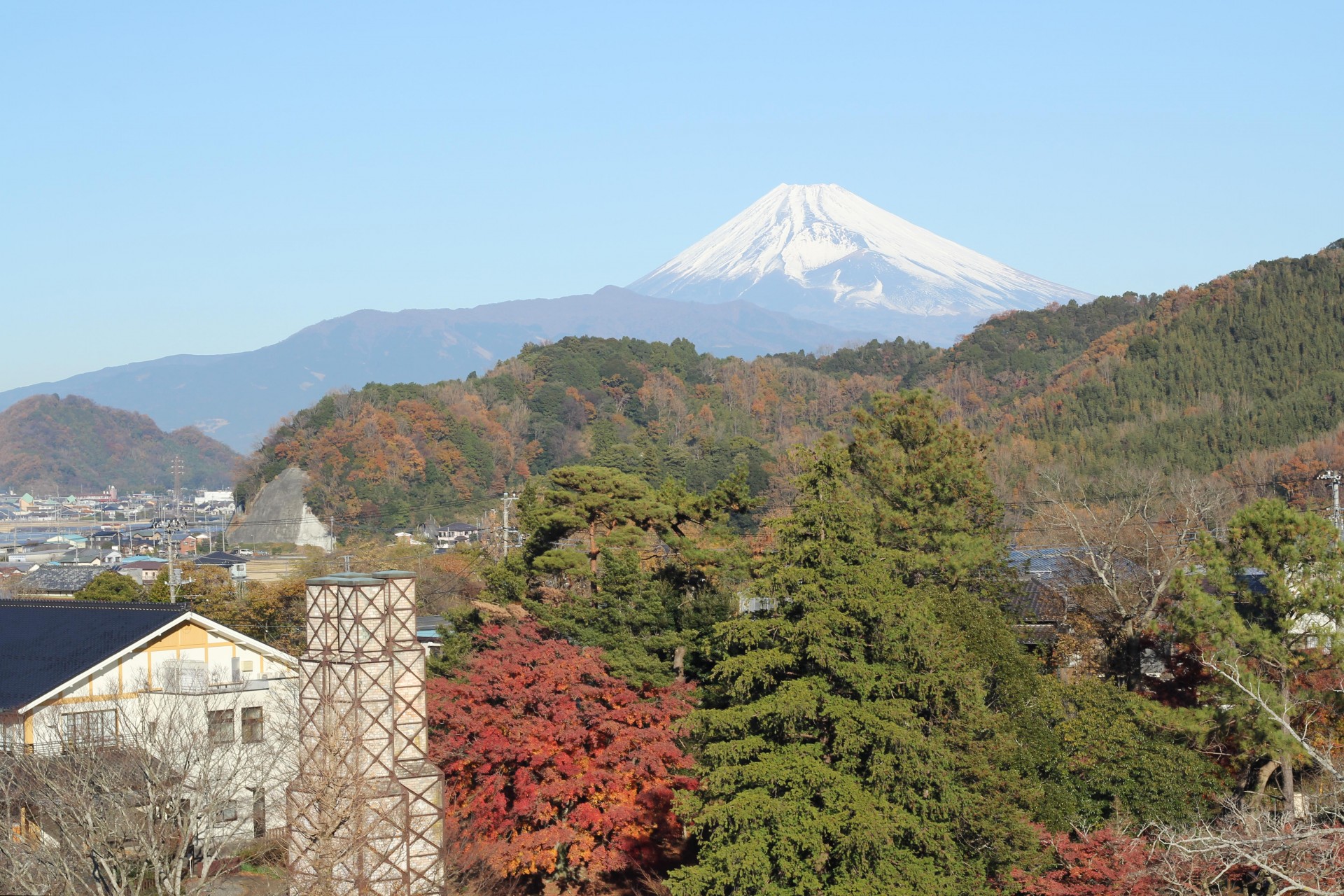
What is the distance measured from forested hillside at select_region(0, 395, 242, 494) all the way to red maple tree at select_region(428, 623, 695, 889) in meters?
174

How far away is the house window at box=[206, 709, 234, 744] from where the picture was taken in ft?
51.3

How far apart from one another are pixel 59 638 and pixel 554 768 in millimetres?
7217

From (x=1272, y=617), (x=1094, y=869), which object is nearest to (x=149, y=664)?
(x=1094, y=869)

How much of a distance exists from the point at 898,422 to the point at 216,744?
489 inches

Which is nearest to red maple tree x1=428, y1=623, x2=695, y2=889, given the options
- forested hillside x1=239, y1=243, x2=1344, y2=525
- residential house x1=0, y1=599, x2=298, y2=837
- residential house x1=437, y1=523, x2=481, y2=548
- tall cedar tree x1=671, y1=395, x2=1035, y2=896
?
tall cedar tree x1=671, y1=395, x2=1035, y2=896

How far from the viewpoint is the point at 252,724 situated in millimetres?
17312

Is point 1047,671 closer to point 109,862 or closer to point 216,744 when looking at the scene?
point 216,744

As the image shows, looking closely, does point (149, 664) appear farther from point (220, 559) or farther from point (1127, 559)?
point (220, 559)

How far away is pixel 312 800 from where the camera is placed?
10922mm

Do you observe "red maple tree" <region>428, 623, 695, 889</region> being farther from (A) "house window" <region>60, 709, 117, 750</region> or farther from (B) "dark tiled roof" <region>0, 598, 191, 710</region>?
(B) "dark tiled roof" <region>0, 598, 191, 710</region>

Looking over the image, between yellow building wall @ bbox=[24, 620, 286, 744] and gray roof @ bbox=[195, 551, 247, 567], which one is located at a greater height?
yellow building wall @ bbox=[24, 620, 286, 744]

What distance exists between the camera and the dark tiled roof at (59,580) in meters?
39.1

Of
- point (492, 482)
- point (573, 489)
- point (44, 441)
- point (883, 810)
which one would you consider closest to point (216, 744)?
point (883, 810)

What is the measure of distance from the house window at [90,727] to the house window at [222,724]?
1138mm
